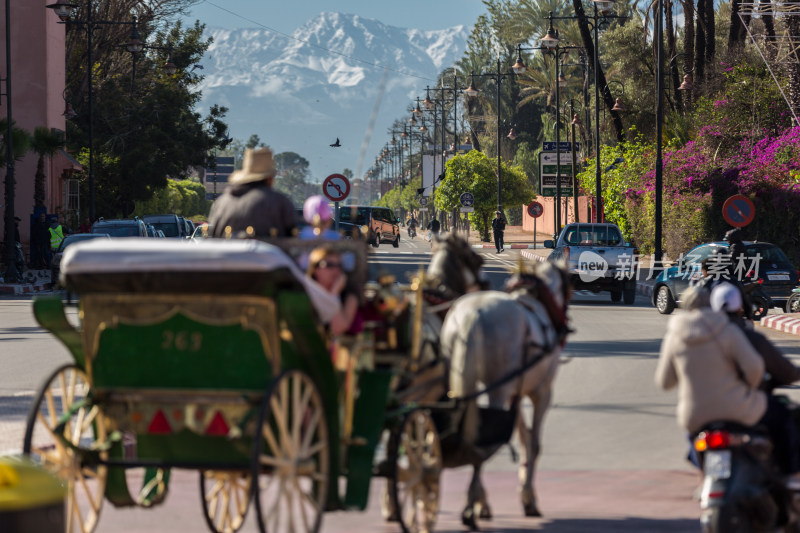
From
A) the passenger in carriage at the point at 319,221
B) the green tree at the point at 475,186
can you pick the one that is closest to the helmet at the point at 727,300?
the passenger in carriage at the point at 319,221

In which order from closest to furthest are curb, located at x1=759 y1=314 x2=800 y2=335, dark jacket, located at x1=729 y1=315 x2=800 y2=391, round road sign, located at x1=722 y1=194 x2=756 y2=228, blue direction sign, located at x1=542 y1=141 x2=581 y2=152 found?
dark jacket, located at x1=729 y1=315 x2=800 y2=391
curb, located at x1=759 y1=314 x2=800 y2=335
round road sign, located at x1=722 y1=194 x2=756 y2=228
blue direction sign, located at x1=542 y1=141 x2=581 y2=152

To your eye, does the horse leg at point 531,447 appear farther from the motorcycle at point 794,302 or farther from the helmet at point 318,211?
the motorcycle at point 794,302

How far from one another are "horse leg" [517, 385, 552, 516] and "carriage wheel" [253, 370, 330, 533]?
1873mm

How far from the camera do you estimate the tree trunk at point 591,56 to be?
47.1 meters

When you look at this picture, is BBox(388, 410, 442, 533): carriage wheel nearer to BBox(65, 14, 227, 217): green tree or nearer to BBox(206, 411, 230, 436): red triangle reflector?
BBox(206, 411, 230, 436): red triangle reflector

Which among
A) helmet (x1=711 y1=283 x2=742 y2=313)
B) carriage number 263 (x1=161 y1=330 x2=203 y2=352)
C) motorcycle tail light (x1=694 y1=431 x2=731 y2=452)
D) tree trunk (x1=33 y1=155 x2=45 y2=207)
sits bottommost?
motorcycle tail light (x1=694 y1=431 x2=731 y2=452)

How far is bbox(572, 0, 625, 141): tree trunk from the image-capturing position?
47.1m

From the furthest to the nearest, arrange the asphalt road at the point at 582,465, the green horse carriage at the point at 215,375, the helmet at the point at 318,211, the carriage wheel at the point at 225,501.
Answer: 1. the asphalt road at the point at 582,465
2. the helmet at the point at 318,211
3. the carriage wheel at the point at 225,501
4. the green horse carriage at the point at 215,375

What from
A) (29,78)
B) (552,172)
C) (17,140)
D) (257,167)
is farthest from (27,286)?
(257,167)

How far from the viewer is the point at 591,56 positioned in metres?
48.3

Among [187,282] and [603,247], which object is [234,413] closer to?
[187,282]

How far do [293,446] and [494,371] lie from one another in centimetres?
205

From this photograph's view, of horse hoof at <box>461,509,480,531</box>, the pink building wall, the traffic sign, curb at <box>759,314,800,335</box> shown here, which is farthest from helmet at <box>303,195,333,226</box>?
the traffic sign

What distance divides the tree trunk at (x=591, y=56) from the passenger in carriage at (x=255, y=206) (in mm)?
39365
